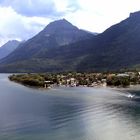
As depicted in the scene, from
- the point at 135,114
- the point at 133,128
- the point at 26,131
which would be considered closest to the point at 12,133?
the point at 26,131

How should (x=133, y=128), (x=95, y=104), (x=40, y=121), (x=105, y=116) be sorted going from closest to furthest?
(x=133, y=128) < (x=40, y=121) < (x=105, y=116) < (x=95, y=104)

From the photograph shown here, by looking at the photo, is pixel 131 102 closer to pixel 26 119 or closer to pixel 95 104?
pixel 95 104

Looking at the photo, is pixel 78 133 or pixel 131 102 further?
pixel 131 102

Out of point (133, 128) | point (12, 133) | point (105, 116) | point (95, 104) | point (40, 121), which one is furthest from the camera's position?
point (95, 104)

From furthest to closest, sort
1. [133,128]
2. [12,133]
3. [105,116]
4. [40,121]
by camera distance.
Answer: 1. [105,116]
2. [40,121]
3. [133,128]
4. [12,133]

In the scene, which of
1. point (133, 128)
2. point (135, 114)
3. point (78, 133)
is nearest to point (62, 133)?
point (78, 133)

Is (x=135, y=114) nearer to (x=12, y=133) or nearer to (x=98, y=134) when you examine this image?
(x=98, y=134)
